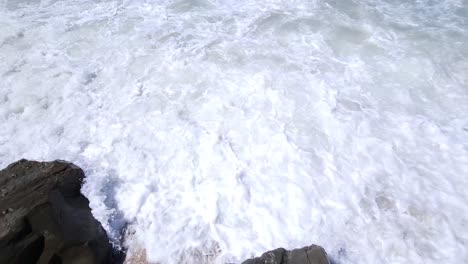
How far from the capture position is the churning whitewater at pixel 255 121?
16.5 feet

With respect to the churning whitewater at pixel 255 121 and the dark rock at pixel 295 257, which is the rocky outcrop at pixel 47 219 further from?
the dark rock at pixel 295 257

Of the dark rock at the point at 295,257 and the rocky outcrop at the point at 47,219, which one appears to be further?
the dark rock at the point at 295,257

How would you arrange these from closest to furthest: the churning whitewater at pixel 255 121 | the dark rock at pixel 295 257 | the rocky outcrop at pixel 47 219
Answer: the rocky outcrop at pixel 47 219 < the dark rock at pixel 295 257 < the churning whitewater at pixel 255 121

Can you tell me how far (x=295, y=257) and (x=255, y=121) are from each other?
3.08m

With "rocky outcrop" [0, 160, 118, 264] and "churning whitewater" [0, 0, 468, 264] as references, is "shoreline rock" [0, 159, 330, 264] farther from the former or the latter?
"churning whitewater" [0, 0, 468, 264]

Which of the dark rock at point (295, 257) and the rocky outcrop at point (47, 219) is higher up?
the rocky outcrop at point (47, 219)

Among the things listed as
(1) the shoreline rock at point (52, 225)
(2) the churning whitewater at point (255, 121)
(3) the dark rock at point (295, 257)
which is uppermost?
(1) the shoreline rock at point (52, 225)

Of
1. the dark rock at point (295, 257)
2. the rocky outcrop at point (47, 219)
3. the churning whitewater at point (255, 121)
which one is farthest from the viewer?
the churning whitewater at point (255, 121)

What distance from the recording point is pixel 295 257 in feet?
13.0

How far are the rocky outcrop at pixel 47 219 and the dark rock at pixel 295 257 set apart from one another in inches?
67.6

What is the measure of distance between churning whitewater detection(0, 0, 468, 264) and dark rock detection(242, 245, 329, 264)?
79cm

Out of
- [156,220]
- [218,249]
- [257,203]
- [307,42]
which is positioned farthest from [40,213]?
[307,42]

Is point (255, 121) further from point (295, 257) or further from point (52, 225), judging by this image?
point (52, 225)

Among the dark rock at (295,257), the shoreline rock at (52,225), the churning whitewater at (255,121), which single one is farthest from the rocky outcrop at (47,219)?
the dark rock at (295,257)
